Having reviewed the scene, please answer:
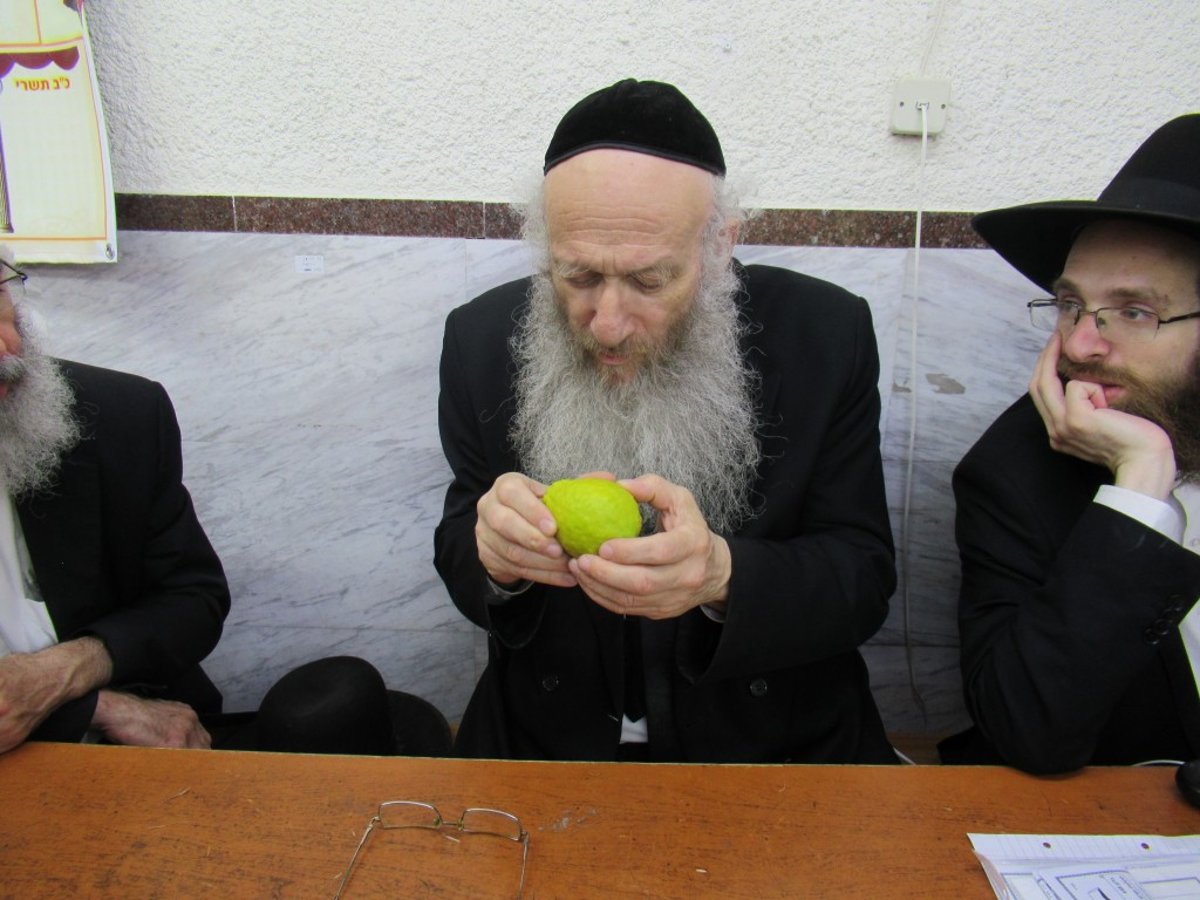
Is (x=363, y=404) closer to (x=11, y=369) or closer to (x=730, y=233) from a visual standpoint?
(x=11, y=369)

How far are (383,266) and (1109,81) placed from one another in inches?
96.9

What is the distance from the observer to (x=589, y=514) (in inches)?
49.2

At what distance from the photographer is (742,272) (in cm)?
198

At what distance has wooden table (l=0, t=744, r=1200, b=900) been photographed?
1.06 meters

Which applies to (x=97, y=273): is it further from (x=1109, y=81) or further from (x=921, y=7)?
(x=1109, y=81)

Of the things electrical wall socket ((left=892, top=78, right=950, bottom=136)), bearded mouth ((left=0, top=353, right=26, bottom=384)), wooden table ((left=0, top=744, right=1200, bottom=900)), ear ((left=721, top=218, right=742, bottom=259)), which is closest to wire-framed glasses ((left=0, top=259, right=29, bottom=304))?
bearded mouth ((left=0, top=353, right=26, bottom=384))

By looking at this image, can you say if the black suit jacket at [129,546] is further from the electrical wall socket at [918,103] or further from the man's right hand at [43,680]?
the electrical wall socket at [918,103]

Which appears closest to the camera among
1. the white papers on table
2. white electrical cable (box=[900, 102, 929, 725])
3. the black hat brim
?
the white papers on table

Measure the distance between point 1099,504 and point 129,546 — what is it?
7.88 feet

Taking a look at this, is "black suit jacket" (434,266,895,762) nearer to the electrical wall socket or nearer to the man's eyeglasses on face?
the man's eyeglasses on face

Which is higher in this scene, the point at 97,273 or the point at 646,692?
the point at 97,273

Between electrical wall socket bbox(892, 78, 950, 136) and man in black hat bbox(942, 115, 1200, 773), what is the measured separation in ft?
2.01

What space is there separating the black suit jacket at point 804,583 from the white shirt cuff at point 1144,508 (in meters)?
0.48

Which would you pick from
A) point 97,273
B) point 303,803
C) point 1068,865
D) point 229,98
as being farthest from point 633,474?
point 97,273
